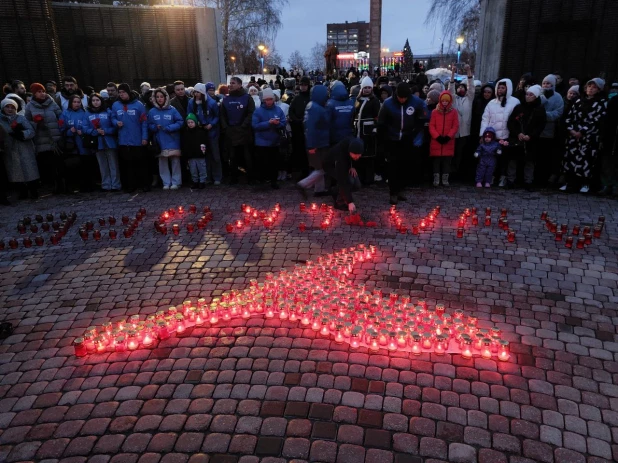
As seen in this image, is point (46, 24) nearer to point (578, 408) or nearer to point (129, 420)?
point (129, 420)

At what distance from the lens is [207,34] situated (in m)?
17.5

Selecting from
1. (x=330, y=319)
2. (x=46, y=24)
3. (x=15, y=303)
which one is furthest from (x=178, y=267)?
(x=46, y=24)

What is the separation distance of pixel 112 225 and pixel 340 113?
15.3 feet

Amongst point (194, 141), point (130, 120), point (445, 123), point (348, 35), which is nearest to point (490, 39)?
point (445, 123)

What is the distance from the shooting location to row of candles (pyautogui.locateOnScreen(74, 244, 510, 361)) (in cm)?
432

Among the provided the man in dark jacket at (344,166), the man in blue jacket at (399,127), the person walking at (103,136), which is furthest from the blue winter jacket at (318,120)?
the person walking at (103,136)

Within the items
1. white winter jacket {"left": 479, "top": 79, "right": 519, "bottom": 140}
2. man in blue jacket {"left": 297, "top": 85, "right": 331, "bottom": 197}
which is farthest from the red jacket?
man in blue jacket {"left": 297, "top": 85, "right": 331, "bottom": 197}

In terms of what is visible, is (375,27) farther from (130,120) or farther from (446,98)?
(130,120)

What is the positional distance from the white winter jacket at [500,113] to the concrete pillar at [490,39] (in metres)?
5.87

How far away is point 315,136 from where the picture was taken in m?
8.89

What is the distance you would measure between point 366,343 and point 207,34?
1616 centimetres

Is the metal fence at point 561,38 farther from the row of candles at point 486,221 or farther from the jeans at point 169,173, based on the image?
the jeans at point 169,173

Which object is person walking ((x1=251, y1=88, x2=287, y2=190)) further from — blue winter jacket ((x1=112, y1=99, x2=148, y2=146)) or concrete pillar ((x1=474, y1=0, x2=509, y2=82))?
concrete pillar ((x1=474, y1=0, x2=509, y2=82))

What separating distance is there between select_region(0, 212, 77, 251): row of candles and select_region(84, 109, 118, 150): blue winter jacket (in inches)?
75.5
